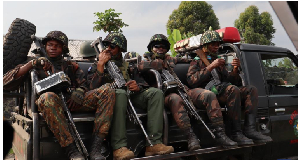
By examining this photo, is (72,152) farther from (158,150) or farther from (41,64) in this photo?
(41,64)

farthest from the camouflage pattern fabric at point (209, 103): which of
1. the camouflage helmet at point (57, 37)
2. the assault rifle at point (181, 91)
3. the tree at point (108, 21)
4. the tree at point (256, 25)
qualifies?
the tree at point (256, 25)

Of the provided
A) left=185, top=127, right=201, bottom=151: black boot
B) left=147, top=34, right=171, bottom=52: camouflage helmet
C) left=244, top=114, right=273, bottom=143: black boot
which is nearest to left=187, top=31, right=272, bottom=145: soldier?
left=244, top=114, right=273, bottom=143: black boot

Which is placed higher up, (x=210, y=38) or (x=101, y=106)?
(x=210, y=38)

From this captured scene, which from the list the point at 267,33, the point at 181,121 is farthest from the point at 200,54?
the point at 267,33

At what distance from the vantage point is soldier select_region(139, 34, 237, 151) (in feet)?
9.90

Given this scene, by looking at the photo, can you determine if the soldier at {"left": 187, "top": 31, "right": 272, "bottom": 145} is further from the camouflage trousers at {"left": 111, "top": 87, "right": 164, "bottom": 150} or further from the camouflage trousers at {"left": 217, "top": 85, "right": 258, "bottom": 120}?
the camouflage trousers at {"left": 111, "top": 87, "right": 164, "bottom": 150}

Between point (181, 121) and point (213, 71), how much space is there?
113 centimetres

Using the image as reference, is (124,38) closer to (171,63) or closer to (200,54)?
(171,63)

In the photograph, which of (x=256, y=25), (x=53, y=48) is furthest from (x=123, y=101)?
(x=256, y=25)

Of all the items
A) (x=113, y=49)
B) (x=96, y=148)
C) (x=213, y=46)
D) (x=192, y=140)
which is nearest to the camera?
(x=96, y=148)

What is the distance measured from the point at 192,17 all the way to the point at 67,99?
26053 millimetres

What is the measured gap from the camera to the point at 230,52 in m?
4.23

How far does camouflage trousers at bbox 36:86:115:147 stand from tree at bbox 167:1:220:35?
2510 cm

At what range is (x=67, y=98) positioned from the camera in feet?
9.59
